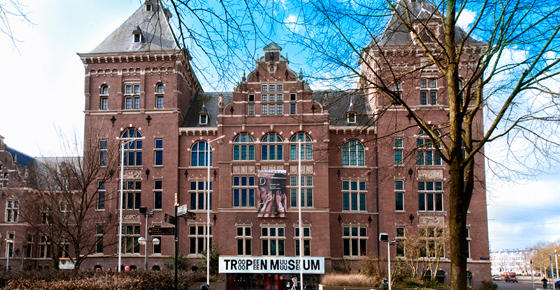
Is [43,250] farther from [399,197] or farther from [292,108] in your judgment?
[399,197]

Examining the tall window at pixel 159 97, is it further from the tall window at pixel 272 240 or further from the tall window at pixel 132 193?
the tall window at pixel 272 240

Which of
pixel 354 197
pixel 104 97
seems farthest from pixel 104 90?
pixel 354 197

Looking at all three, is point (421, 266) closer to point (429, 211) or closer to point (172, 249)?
point (429, 211)

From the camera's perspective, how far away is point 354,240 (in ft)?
145

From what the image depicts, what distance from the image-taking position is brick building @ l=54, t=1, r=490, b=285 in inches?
1682

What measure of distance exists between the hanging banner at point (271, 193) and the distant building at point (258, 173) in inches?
3.2

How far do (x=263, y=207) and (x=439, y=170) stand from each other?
48.7ft

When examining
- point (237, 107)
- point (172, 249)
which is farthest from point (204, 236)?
point (237, 107)

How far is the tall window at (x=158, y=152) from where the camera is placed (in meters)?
45.3

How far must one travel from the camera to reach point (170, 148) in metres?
45.1

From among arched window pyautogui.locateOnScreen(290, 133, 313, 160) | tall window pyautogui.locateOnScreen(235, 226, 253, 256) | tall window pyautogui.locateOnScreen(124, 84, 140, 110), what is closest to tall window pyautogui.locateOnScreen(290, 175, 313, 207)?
arched window pyautogui.locateOnScreen(290, 133, 313, 160)

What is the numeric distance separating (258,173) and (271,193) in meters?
1.94

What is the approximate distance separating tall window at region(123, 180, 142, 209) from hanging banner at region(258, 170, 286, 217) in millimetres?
10671

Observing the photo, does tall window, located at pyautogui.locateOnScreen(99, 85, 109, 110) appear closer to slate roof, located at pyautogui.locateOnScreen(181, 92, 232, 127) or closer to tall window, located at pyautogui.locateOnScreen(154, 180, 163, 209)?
slate roof, located at pyautogui.locateOnScreen(181, 92, 232, 127)
